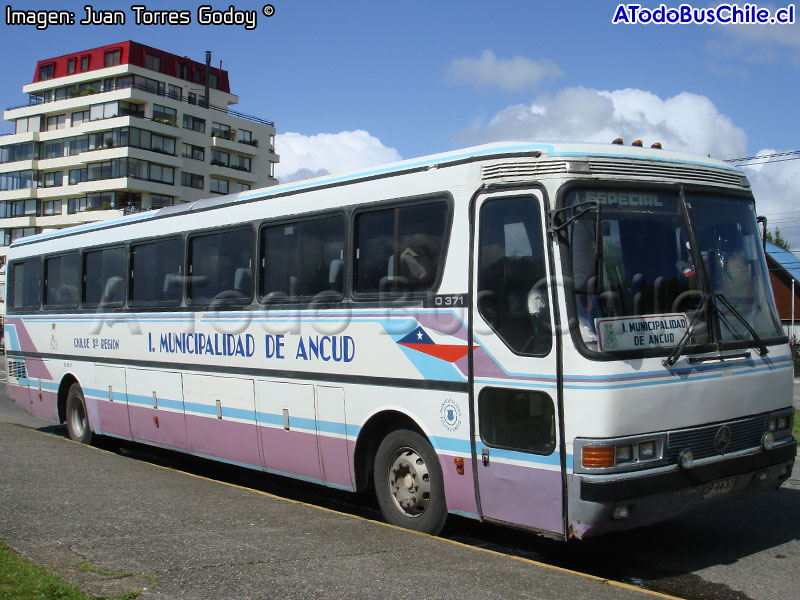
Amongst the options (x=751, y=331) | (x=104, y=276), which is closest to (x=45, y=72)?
(x=104, y=276)

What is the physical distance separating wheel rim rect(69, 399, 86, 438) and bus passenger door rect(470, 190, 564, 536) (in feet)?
29.4

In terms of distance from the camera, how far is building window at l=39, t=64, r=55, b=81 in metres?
87.0

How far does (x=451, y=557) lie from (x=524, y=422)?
1.18 metres

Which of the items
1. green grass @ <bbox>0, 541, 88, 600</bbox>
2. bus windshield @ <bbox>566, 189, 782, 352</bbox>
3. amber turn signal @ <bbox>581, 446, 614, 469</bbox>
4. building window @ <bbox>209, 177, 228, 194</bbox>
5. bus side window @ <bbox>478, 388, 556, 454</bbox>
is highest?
building window @ <bbox>209, 177, 228, 194</bbox>

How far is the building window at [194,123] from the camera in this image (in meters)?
83.2

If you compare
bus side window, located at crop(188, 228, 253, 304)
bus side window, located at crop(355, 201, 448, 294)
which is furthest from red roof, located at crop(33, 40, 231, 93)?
bus side window, located at crop(355, 201, 448, 294)

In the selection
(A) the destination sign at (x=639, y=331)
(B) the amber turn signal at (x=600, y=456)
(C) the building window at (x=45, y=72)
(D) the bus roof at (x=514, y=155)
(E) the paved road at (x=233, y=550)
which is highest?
(C) the building window at (x=45, y=72)

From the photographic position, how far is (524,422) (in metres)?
6.72

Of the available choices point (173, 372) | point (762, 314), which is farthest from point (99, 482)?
point (762, 314)

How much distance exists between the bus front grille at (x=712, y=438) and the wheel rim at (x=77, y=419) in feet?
33.7

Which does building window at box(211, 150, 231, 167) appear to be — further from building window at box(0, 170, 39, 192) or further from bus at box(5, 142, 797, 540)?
bus at box(5, 142, 797, 540)

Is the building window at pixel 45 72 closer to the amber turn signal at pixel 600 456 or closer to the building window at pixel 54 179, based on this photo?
the building window at pixel 54 179

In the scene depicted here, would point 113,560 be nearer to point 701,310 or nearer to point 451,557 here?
point 451,557

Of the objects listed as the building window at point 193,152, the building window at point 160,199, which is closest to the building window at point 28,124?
the building window at point 193,152
